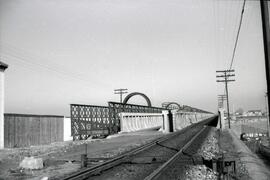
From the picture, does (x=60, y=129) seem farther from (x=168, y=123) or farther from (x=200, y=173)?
(x=200, y=173)

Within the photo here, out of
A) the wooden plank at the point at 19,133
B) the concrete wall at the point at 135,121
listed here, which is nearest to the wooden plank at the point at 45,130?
the wooden plank at the point at 19,133

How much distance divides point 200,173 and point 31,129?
17339mm

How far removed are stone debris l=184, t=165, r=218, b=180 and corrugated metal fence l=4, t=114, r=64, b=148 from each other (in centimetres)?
1512

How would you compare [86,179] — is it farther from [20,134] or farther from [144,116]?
[144,116]

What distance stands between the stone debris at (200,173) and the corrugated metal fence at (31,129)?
1512 centimetres

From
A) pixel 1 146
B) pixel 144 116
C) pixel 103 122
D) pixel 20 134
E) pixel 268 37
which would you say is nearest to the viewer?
pixel 268 37

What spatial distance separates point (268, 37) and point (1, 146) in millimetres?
16066

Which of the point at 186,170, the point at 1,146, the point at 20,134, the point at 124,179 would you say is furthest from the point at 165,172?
the point at 20,134

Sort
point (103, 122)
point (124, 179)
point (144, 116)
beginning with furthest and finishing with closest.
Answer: point (144, 116), point (103, 122), point (124, 179)

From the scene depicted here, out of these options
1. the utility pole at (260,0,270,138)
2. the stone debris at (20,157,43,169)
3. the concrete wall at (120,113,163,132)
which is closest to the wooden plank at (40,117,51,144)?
the concrete wall at (120,113,163,132)

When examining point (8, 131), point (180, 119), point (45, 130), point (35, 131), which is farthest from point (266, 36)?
point (180, 119)

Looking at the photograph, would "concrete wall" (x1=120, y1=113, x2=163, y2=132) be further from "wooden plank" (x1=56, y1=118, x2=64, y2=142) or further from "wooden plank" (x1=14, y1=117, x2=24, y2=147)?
"wooden plank" (x1=14, y1=117, x2=24, y2=147)

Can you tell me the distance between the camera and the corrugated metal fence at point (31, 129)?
19953mm

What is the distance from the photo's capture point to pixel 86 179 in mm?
7016
